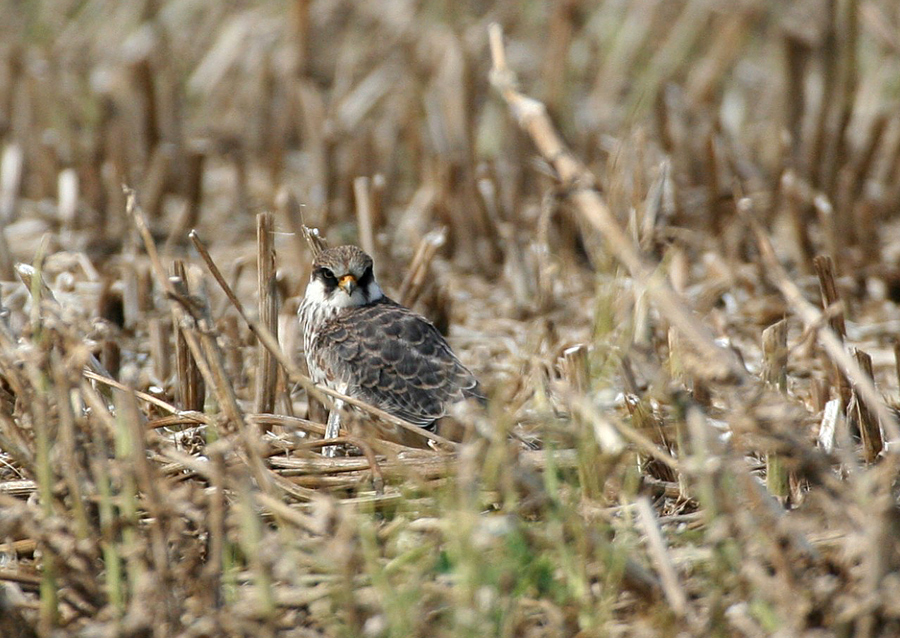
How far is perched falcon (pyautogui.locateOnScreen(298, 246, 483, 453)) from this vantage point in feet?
11.5

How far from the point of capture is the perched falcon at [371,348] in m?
3.51

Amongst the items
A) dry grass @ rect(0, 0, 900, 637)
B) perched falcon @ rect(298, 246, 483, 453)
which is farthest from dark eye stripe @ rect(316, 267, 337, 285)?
dry grass @ rect(0, 0, 900, 637)

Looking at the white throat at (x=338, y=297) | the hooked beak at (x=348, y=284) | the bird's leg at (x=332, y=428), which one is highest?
the hooked beak at (x=348, y=284)

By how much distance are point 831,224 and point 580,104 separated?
2.60 m

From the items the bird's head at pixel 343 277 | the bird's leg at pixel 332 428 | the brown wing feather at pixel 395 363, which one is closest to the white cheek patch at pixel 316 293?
the bird's head at pixel 343 277

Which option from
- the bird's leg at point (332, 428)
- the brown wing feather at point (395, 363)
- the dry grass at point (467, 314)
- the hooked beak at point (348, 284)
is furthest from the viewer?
the hooked beak at point (348, 284)

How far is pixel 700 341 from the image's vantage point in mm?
2182

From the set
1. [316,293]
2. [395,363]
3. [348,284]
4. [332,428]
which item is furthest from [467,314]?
[332,428]

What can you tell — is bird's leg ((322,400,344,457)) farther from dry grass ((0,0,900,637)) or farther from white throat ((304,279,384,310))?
white throat ((304,279,384,310))

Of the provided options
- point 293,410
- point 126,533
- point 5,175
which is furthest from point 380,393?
point 5,175

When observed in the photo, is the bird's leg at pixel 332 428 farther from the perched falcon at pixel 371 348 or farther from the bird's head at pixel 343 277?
the bird's head at pixel 343 277

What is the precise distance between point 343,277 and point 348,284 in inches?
1.6

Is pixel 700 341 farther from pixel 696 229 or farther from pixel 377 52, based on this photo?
pixel 377 52

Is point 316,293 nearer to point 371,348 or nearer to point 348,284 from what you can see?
point 348,284
